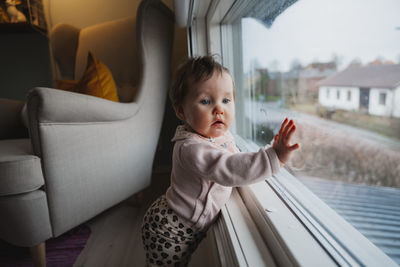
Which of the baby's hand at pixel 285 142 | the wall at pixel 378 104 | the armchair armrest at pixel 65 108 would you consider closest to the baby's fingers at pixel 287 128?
the baby's hand at pixel 285 142

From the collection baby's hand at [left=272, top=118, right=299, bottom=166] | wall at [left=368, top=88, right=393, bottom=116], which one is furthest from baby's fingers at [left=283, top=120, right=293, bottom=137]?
wall at [left=368, top=88, right=393, bottom=116]

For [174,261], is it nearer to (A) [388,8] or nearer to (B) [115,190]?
(B) [115,190]

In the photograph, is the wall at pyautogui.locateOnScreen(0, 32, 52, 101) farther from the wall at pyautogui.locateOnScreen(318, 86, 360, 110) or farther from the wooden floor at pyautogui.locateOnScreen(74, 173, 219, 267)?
the wall at pyautogui.locateOnScreen(318, 86, 360, 110)

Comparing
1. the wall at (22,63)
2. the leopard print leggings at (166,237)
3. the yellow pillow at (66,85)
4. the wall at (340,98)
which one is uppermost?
the wall at (22,63)

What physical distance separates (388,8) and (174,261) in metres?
0.63

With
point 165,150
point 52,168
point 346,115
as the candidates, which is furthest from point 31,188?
point 165,150

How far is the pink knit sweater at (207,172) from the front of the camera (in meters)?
0.44

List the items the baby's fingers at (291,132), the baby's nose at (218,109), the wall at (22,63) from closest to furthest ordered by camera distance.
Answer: the baby's fingers at (291,132) < the baby's nose at (218,109) < the wall at (22,63)

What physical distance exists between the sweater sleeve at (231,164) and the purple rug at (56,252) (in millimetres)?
733

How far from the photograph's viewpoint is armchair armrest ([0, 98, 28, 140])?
52.2 inches

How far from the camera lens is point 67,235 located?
107cm

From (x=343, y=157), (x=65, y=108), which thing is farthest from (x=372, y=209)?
(x=65, y=108)

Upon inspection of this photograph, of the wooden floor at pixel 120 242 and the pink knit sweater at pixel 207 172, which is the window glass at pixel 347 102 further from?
the wooden floor at pixel 120 242

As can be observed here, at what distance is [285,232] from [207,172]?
17 centimetres
